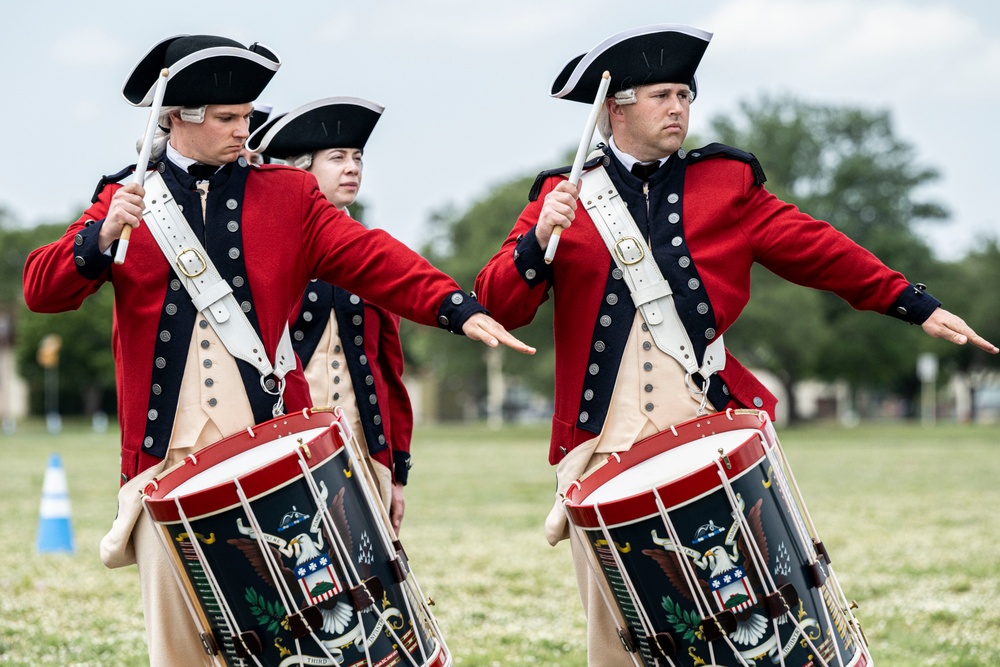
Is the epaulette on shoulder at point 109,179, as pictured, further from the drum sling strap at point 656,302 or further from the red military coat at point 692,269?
the drum sling strap at point 656,302

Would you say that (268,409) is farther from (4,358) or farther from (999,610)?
(4,358)

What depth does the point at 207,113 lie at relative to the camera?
4.45 metres

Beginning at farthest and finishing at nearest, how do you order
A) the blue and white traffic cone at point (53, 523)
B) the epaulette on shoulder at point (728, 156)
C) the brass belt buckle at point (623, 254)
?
the blue and white traffic cone at point (53, 523) < the epaulette on shoulder at point (728, 156) < the brass belt buckle at point (623, 254)

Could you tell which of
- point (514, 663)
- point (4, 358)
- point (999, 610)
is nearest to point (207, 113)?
point (514, 663)

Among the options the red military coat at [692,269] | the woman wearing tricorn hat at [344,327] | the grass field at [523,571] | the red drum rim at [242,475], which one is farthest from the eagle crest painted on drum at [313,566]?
the grass field at [523,571]

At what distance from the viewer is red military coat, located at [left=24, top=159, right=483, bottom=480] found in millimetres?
4266

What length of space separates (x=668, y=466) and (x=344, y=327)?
103 inches

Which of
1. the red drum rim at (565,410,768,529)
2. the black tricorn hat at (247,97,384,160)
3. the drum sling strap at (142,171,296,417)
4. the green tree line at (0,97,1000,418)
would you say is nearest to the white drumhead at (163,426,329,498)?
the drum sling strap at (142,171,296,417)

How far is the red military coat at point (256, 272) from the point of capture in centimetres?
427

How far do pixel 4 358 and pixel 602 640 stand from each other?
73850 mm

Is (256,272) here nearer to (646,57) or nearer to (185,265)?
(185,265)

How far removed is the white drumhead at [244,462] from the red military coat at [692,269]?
852 millimetres

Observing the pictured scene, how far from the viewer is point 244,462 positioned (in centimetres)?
401

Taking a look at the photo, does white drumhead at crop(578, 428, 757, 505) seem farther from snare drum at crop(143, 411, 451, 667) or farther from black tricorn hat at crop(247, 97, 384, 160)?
black tricorn hat at crop(247, 97, 384, 160)
